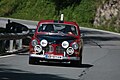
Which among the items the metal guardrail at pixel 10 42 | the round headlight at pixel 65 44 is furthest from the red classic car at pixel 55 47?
the metal guardrail at pixel 10 42

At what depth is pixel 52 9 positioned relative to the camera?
63.6 metres

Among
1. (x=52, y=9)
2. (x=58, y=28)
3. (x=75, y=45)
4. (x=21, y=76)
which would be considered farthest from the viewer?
(x=52, y=9)

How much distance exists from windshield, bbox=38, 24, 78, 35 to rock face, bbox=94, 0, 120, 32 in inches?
1346

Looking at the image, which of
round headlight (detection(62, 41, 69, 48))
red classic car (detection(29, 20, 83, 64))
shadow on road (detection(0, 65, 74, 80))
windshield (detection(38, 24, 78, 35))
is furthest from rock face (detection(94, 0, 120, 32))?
shadow on road (detection(0, 65, 74, 80))

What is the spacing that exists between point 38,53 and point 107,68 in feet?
→ 8.13

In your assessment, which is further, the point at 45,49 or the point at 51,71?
the point at 45,49

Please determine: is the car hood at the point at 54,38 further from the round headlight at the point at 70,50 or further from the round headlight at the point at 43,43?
the round headlight at the point at 70,50

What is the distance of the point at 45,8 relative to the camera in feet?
212

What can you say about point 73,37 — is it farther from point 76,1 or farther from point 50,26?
point 76,1

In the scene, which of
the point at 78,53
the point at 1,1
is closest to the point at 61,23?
the point at 78,53

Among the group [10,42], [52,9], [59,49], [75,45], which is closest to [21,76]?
[59,49]

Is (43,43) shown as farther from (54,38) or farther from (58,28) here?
(58,28)

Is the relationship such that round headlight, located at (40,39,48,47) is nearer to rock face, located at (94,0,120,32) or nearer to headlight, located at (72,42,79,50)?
headlight, located at (72,42,79,50)

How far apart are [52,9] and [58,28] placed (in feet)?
151
